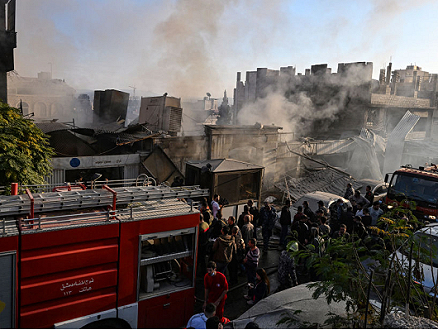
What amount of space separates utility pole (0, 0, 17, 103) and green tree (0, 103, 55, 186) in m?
7.58

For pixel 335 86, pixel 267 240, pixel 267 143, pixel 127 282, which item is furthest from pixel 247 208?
pixel 335 86

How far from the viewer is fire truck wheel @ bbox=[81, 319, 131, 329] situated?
495cm

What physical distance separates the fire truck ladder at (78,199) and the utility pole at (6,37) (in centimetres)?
1164

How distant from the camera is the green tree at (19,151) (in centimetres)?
725

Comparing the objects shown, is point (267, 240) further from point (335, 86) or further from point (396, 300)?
point (335, 86)

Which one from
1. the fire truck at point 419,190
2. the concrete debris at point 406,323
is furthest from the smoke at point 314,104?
the concrete debris at point 406,323

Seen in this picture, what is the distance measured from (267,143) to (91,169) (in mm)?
8907

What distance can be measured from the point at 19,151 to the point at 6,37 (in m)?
9.35

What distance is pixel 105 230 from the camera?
4812 millimetres

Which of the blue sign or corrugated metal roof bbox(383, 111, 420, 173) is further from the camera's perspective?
corrugated metal roof bbox(383, 111, 420, 173)

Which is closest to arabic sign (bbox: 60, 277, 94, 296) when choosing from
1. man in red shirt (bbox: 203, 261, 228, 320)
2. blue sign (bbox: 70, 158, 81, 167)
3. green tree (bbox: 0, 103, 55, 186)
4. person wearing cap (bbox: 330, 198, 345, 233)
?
man in red shirt (bbox: 203, 261, 228, 320)

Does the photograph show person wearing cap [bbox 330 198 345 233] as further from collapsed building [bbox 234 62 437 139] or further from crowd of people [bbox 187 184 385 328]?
collapsed building [bbox 234 62 437 139]

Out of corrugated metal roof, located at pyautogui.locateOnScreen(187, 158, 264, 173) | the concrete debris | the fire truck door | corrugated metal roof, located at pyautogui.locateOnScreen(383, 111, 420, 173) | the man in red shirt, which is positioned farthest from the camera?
corrugated metal roof, located at pyautogui.locateOnScreen(383, 111, 420, 173)

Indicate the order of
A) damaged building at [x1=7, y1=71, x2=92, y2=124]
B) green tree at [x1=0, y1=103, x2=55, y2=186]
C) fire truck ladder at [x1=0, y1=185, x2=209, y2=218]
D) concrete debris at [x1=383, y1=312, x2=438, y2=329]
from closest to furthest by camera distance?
concrete debris at [x1=383, y1=312, x2=438, y2=329], fire truck ladder at [x1=0, y1=185, x2=209, y2=218], green tree at [x1=0, y1=103, x2=55, y2=186], damaged building at [x1=7, y1=71, x2=92, y2=124]
